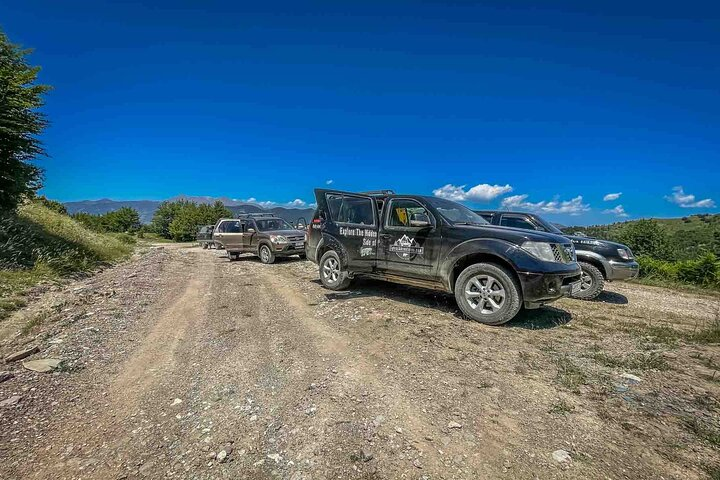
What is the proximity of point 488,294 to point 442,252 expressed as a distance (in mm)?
1059

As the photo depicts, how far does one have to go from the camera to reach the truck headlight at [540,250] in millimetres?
5137

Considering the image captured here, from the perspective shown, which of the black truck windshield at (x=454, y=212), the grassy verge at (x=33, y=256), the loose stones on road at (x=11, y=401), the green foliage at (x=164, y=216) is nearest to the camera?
the loose stones on road at (x=11, y=401)

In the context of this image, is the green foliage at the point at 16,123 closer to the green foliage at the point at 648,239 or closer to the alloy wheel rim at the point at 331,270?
the alloy wheel rim at the point at 331,270

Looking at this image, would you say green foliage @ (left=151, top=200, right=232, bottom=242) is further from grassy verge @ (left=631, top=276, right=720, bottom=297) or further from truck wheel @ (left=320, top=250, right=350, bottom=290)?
grassy verge @ (left=631, top=276, right=720, bottom=297)

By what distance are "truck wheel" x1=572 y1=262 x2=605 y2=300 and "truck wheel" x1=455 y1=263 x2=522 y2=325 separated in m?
3.72

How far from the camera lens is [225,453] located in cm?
233

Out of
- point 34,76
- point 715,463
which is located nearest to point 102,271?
point 34,76

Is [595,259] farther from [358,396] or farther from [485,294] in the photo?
[358,396]

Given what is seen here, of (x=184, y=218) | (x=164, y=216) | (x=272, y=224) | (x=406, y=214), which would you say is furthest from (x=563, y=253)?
(x=164, y=216)

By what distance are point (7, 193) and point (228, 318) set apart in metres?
10.4

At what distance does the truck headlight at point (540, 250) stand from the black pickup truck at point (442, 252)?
2 centimetres

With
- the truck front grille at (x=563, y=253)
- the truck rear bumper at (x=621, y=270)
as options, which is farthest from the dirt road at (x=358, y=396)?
the truck rear bumper at (x=621, y=270)

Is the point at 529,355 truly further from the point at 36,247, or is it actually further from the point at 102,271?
the point at 36,247

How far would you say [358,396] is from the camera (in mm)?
3098
